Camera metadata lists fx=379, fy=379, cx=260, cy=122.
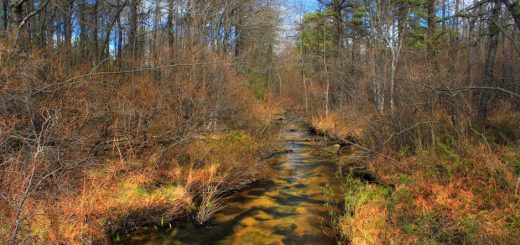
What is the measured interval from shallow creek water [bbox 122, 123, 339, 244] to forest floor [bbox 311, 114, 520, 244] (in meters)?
0.68

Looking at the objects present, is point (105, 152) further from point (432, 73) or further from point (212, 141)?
point (432, 73)

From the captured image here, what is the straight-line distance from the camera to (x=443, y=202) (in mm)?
6887

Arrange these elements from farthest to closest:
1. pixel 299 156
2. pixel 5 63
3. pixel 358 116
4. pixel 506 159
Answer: pixel 299 156, pixel 358 116, pixel 506 159, pixel 5 63

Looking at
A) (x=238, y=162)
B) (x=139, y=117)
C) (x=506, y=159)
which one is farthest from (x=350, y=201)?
(x=139, y=117)

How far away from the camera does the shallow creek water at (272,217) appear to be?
7121 millimetres

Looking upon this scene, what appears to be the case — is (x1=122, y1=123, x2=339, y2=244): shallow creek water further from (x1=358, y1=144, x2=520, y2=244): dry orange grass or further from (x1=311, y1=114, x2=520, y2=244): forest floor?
(x1=358, y1=144, x2=520, y2=244): dry orange grass

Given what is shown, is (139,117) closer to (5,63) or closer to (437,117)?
(5,63)

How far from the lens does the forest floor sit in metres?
5.89

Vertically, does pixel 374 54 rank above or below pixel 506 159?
above

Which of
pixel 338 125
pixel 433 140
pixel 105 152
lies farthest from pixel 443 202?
pixel 338 125

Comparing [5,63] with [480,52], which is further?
[480,52]

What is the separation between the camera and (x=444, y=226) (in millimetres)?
6125

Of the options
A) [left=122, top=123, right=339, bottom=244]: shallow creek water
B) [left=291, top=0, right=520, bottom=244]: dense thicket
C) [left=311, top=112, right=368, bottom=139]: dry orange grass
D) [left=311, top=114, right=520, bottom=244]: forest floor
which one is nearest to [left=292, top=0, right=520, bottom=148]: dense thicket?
[left=291, top=0, right=520, bottom=244]: dense thicket

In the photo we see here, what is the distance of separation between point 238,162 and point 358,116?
5.07m
